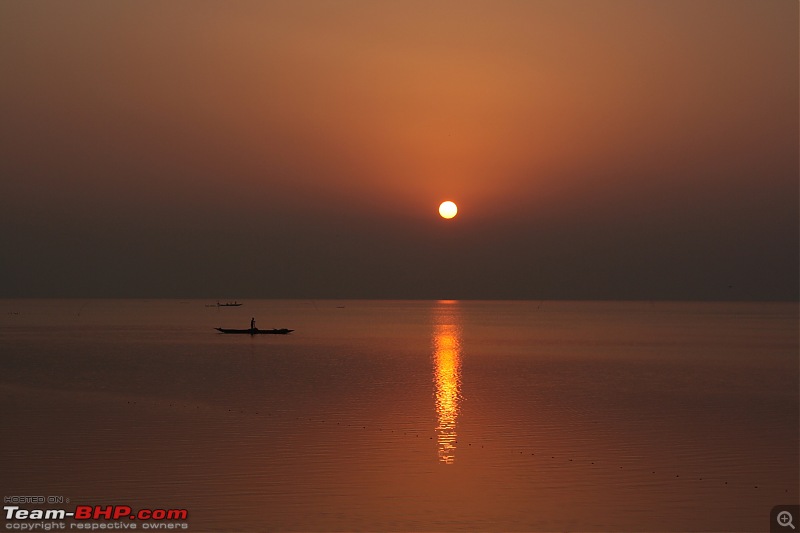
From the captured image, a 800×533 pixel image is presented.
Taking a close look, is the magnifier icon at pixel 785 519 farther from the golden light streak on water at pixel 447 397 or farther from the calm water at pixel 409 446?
the golden light streak on water at pixel 447 397

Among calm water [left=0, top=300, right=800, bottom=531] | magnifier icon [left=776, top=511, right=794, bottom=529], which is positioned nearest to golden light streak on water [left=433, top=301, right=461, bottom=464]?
calm water [left=0, top=300, right=800, bottom=531]

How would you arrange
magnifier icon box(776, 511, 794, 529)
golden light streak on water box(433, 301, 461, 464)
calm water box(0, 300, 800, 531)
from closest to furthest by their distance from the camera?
magnifier icon box(776, 511, 794, 529), calm water box(0, 300, 800, 531), golden light streak on water box(433, 301, 461, 464)

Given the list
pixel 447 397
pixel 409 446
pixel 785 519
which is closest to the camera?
pixel 785 519

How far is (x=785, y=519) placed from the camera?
2148cm

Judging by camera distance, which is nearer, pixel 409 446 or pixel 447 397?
pixel 409 446

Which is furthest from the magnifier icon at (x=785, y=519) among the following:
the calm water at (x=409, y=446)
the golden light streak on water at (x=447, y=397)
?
the golden light streak on water at (x=447, y=397)

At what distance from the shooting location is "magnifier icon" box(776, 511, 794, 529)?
835 inches

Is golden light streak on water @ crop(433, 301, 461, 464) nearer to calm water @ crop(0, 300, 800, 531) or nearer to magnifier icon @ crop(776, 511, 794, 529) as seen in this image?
calm water @ crop(0, 300, 800, 531)

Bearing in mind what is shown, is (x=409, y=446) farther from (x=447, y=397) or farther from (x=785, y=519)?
(x=447, y=397)

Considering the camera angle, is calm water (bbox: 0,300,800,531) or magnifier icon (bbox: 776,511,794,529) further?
calm water (bbox: 0,300,800,531)

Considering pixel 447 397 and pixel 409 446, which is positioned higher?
pixel 447 397

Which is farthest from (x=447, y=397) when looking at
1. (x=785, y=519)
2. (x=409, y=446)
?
(x=785, y=519)

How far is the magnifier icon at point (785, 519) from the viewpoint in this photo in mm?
21203

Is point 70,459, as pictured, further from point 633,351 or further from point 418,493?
point 633,351
